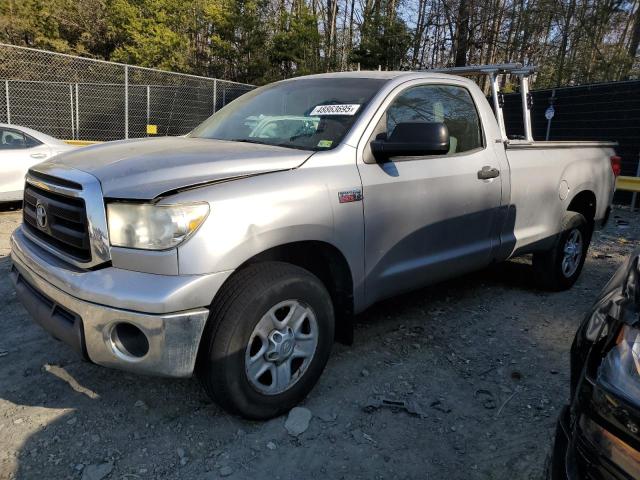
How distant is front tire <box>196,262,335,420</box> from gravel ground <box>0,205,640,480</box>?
204 millimetres

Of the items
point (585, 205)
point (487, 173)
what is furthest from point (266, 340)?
point (585, 205)

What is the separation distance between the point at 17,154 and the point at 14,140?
31cm

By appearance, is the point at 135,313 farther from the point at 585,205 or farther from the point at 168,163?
the point at 585,205

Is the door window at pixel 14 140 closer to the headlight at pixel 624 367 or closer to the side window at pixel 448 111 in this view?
the side window at pixel 448 111

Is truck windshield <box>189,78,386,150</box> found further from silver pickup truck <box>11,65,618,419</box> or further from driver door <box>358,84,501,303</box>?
driver door <box>358,84,501,303</box>

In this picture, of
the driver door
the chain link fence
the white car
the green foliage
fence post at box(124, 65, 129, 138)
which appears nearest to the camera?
the driver door

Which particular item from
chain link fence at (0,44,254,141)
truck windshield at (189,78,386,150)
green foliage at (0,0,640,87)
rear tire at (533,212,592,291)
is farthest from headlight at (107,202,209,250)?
green foliage at (0,0,640,87)

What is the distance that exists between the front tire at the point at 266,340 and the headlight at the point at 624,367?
4.79 feet

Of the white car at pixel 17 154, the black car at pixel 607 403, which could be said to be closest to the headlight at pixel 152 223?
the black car at pixel 607 403

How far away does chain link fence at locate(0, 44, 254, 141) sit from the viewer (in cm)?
1200

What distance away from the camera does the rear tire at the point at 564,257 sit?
464cm

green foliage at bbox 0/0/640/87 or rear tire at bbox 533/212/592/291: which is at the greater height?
green foliage at bbox 0/0/640/87

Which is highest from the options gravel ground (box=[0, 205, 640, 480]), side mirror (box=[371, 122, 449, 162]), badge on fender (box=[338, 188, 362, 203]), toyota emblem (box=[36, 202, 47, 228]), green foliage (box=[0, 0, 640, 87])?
green foliage (box=[0, 0, 640, 87])

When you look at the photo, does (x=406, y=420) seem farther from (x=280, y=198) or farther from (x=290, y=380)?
(x=280, y=198)
